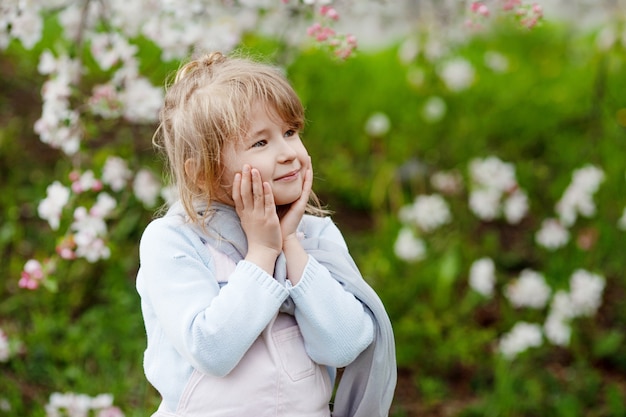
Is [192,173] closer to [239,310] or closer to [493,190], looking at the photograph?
[239,310]

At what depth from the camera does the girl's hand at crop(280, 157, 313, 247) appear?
1555mm

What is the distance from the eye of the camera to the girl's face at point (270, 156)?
150 centimetres

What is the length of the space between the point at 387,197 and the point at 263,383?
304cm

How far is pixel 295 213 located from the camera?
1.56 meters

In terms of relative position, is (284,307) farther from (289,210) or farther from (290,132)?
(290,132)

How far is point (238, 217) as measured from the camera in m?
1.58

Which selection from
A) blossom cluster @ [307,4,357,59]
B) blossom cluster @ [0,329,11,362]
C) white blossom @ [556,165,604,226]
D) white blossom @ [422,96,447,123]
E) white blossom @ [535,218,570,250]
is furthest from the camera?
white blossom @ [422,96,447,123]

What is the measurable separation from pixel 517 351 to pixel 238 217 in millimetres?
1905

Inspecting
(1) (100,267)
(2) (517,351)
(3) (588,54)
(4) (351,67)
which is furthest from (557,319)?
(3) (588,54)

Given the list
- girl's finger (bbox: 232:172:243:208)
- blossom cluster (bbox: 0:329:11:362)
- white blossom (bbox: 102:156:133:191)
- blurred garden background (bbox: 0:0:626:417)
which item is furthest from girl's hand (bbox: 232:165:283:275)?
blossom cluster (bbox: 0:329:11:362)

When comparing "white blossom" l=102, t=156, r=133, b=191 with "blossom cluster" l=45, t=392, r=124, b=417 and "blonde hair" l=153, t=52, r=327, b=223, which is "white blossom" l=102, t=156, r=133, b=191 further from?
"blonde hair" l=153, t=52, r=327, b=223

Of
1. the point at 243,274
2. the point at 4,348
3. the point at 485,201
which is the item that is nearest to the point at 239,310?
the point at 243,274

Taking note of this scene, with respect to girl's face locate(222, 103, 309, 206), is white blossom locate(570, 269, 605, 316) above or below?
below

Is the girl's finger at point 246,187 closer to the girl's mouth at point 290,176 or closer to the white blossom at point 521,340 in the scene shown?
the girl's mouth at point 290,176
